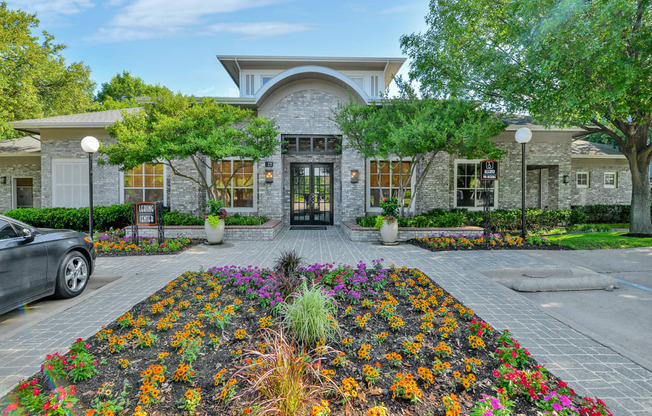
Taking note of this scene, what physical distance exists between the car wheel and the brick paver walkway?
29 cm

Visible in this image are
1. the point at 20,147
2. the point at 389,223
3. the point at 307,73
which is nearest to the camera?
the point at 389,223

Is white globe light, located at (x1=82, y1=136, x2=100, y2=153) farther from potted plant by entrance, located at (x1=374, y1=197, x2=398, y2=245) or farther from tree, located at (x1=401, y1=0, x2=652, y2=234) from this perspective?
tree, located at (x1=401, y1=0, x2=652, y2=234)

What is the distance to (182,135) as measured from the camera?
8992mm

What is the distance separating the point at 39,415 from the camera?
6.53ft

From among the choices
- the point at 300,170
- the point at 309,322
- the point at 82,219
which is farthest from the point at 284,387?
the point at 82,219

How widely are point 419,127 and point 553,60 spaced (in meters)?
3.36

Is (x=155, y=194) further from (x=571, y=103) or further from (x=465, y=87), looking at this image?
(x=571, y=103)

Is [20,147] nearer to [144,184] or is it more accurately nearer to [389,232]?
[144,184]

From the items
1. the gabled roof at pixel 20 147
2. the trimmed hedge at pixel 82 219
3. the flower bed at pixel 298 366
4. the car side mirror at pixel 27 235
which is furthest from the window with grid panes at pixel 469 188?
the gabled roof at pixel 20 147

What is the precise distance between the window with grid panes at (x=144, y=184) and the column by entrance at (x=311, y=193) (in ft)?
16.8

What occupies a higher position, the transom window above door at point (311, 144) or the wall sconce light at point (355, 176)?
the transom window above door at point (311, 144)

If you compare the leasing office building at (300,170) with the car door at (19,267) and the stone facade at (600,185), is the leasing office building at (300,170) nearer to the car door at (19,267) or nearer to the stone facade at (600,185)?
the stone facade at (600,185)

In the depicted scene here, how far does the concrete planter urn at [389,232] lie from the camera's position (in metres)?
9.04

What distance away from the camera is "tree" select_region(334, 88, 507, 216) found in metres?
8.35
